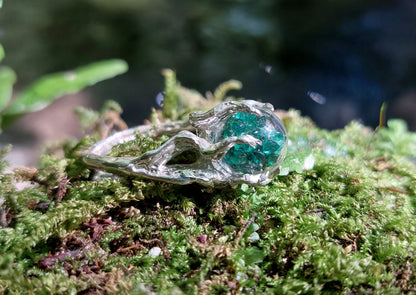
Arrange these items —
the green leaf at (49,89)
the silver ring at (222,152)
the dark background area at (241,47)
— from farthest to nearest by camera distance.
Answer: the dark background area at (241,47)
the silver ring at (222,152)
the green leaf at (49,89)


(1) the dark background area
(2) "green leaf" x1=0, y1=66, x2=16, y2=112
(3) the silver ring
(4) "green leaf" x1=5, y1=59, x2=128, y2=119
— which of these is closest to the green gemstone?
(3) the silver ring

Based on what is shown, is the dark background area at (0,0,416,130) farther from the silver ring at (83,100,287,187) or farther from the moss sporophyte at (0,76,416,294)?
the silver ring at (83,100,287,187)

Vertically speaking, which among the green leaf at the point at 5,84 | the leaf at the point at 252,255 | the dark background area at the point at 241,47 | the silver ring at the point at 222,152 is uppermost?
the dark background area at the point at 241,47

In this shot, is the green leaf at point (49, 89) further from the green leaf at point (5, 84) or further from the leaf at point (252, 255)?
the leaf at point (252, 255)

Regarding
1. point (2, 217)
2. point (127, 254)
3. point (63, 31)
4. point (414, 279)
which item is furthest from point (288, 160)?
point (63, 31)

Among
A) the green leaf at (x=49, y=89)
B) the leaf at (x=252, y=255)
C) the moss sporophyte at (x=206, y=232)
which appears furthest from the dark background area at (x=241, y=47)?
Answer: the green leaf at (x=49, y=89)

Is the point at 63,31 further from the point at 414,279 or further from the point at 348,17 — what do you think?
the point at 414,279
